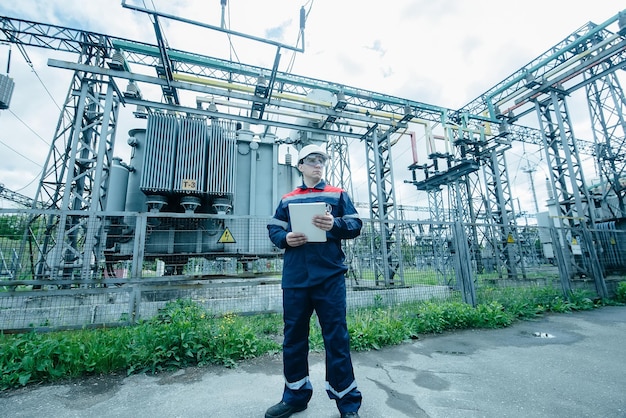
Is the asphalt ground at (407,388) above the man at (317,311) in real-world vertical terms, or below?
below

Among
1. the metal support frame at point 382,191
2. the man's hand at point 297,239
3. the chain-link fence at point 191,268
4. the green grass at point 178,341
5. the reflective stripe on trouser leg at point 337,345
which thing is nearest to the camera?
the reflective stripe on trouser leg at point 337,345

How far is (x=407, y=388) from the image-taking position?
2.60 meters

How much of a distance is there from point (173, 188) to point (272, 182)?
3.39m

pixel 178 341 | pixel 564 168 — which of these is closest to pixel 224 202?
pixel 178 341

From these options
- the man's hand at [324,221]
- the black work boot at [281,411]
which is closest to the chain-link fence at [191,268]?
the black work boot at [281,411]

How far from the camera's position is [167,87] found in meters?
8.64

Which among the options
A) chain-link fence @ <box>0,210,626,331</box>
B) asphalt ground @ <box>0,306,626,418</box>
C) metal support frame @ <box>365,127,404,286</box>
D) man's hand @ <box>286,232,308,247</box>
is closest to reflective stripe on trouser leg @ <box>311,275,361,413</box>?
asphalt ground @ <box>0,306,626,418</box>

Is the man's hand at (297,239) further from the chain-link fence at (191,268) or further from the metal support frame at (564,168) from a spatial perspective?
the metal support frame at (564,168)

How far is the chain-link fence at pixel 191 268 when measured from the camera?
14.2 ft

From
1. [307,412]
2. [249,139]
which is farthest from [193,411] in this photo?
[249,139]

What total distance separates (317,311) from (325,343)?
9.6 inches

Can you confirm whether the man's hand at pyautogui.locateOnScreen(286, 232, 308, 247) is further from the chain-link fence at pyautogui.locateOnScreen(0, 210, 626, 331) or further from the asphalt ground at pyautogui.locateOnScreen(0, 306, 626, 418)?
the chain-link fence at pyautogui.locateOnScreen(0, 210, 626, 331)

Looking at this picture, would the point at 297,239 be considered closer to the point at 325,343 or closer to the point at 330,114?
the point at 325,343

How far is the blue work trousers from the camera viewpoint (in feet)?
6.62
